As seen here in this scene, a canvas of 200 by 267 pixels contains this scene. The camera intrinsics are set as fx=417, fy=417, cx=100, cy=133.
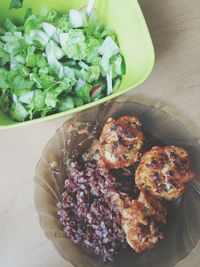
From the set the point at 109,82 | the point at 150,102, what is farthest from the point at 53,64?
the point at 150,102

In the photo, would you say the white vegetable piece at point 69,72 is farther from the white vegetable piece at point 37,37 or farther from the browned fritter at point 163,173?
the browned fritter at point 163,173

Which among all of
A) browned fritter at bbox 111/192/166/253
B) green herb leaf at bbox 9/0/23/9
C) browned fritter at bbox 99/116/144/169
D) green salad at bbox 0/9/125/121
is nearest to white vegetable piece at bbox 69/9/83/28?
green salad at bbox 0/9/125/121

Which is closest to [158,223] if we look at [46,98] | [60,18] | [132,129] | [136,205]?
[136,205]

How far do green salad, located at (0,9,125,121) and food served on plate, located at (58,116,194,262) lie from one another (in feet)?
0.33

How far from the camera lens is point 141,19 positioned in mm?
756

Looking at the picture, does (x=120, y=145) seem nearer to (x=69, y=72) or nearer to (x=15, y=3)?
(x=69, y=72)

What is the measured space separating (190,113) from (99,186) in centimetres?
24

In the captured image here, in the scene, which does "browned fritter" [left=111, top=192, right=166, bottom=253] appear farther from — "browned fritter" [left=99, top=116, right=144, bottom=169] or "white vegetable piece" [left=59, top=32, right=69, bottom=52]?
"white vegetable piece" [left=59, top=32, right=69, bottom=52]

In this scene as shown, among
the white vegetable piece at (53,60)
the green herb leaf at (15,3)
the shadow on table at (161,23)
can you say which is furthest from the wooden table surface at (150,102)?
the green herb leaf at (15,3)

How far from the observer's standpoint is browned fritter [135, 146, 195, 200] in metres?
0.79

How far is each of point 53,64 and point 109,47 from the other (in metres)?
0.11

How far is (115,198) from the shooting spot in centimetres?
79

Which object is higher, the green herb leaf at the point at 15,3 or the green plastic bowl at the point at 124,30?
the green herb leaf at the point at 15,3

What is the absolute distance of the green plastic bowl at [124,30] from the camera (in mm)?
→ 751
